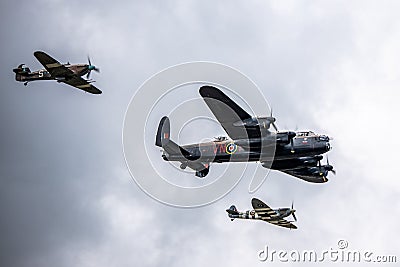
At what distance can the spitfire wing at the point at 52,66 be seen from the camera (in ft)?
183

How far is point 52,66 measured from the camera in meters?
57.1

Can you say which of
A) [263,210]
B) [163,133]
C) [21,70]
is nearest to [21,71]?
[21,70]

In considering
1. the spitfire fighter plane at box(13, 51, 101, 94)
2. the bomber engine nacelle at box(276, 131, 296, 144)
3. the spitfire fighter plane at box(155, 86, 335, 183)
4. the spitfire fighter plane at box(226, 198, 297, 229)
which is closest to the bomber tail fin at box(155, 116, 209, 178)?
the spitfire fighter plane at box(155, 86, 335, 183)

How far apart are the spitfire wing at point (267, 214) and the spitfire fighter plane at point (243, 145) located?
1348cm

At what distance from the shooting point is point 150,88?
150ft

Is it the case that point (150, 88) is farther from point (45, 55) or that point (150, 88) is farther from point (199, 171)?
point (45, 55)

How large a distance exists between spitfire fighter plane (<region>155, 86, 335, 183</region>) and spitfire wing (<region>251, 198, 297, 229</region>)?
1348 cm

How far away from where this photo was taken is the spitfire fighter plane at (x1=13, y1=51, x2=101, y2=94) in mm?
56606

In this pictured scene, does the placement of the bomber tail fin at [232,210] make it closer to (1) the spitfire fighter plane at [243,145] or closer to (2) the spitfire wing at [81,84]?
(1) the spitfire fighter plane at [243,145]

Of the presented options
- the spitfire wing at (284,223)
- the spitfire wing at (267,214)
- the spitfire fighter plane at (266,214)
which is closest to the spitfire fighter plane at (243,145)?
the spitfire wing at (267,214)

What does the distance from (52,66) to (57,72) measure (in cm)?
114

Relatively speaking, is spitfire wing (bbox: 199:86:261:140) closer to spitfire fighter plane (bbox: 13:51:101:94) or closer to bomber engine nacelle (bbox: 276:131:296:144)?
bomber engine nacelle (bbox: 276:131:296:144)

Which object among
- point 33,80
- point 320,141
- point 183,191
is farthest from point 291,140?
point 33,80

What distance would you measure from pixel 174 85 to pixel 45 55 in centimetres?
1657
